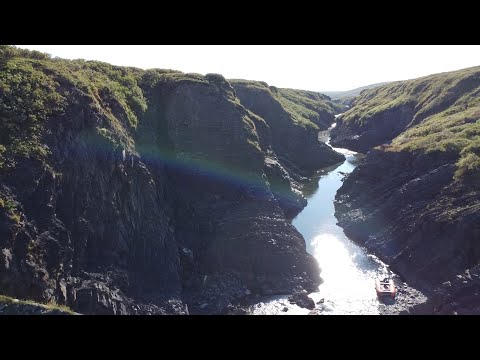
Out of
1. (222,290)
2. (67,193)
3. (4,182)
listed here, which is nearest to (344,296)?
(222,290)

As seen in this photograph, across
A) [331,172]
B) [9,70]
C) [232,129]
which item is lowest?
[9,70]

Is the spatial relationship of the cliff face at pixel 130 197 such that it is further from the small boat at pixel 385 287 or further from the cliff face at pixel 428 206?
the cliff face at pixel 428 206

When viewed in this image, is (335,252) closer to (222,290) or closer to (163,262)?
(222,290)

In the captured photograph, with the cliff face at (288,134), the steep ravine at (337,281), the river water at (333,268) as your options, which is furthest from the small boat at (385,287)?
the cliff face at (288,134)

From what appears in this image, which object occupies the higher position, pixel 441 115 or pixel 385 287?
pixel 441 115

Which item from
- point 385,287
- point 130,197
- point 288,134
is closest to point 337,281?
point 385,287

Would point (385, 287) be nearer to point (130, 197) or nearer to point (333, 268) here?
point (333, 268)

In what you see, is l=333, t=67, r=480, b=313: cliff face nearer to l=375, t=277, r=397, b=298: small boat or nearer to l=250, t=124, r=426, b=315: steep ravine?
l=250, t=124, r=426, b=315: steep ravine
